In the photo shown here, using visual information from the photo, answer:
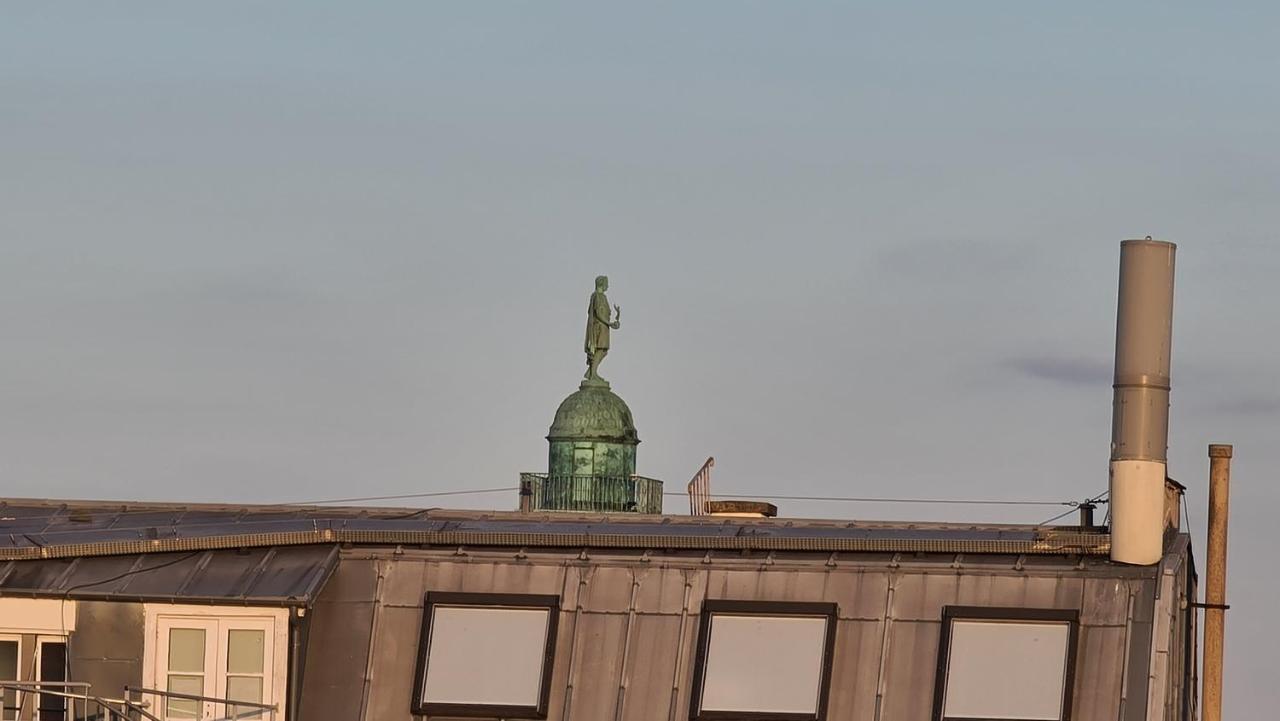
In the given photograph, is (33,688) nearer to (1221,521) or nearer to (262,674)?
(262,674)

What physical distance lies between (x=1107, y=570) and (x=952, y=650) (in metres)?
2.47

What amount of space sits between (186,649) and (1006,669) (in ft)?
35.0

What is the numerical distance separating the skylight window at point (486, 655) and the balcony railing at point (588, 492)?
26.6 meters

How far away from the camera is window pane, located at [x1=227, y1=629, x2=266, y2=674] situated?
30.1 metres

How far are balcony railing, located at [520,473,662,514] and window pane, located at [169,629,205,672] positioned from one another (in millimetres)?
26960

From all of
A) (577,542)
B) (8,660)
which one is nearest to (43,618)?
(8,660)

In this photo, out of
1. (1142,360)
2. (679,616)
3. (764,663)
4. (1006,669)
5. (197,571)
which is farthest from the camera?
(1142,360)

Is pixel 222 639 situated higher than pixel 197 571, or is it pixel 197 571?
pixel 197 571

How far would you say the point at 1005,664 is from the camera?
96.5 feet

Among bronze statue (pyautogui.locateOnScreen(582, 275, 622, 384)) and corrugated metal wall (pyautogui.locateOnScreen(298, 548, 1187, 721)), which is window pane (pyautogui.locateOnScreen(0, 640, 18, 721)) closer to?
corrugated metal wall (pyautogui.locateOnScreen(298, 548, 1187, 721))

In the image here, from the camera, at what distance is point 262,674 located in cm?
3000

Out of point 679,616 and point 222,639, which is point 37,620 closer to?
point 222,639

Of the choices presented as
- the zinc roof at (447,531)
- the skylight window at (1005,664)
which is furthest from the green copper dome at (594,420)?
the skylight window at (1005,664)

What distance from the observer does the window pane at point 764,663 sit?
2950 cm
